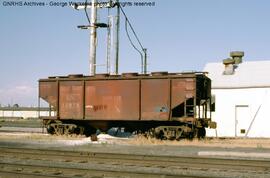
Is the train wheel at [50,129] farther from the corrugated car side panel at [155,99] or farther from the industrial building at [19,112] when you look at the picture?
the industrial building at [19,112]

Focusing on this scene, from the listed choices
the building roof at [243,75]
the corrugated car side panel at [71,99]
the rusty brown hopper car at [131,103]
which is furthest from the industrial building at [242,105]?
the corrugated car side panel at [71,99]

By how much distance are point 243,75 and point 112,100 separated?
40.3ft

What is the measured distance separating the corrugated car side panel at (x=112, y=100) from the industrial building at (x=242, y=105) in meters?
7.76

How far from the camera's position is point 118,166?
11633mm

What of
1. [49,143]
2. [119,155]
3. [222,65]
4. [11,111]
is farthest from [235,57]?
[11,111]

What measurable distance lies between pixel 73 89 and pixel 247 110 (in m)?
11.7

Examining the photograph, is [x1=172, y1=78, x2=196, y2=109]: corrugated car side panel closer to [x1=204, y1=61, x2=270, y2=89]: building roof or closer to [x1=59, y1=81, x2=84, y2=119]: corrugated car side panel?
[x1=59, y1=81, x2=84, y2=119]: corrugated car side panel

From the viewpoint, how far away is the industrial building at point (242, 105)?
27.3 metres

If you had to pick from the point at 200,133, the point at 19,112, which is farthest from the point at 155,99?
the point at 19,112

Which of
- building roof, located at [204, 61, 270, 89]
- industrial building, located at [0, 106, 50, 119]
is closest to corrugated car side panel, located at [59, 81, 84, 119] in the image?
building roof, located at [204, 61, 270, 89]

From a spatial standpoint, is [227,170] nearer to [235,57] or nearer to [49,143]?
[49,143]

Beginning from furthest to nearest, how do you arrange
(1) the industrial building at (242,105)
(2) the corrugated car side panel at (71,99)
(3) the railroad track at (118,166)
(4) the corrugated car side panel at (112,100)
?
(1) the industrial building at (242,105), (2) the corrugated car side panel at (71,99), (4) the corrugated car side panel at (112,100), (3) the railroad track at (118,166)

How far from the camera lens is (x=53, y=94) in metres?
24.0

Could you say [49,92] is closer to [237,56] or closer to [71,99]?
[71,99]
